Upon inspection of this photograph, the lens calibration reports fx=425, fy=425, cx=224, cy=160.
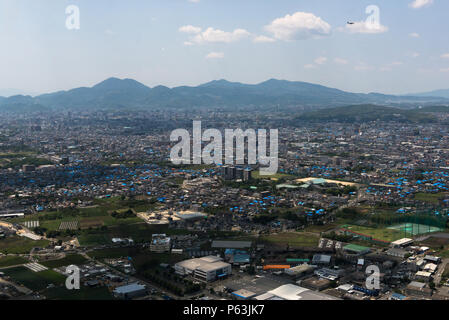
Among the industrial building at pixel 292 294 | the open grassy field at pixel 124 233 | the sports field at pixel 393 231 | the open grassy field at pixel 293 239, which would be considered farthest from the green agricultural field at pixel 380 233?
the open grassy field at pixel 124 233

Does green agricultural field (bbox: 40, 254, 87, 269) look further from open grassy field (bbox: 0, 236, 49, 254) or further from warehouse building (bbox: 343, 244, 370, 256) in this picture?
warehouse building (bbox: 343, 244, 370, 256)

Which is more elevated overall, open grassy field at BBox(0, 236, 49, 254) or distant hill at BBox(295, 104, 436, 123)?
distant hill at BBox(295, 104, 436, 123)

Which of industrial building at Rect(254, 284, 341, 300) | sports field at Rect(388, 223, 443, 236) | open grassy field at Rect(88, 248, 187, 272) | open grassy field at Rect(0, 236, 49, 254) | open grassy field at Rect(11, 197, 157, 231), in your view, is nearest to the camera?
industrial building at Rect(254, 284, 341, 300)

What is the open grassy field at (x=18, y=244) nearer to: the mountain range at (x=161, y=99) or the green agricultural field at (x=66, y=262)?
the green agricultural field at (x=66, y=262)

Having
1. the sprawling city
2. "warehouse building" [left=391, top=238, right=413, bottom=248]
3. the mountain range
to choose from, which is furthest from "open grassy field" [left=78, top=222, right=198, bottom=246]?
the mountain range

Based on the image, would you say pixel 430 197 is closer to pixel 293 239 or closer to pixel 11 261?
pixel 293 239

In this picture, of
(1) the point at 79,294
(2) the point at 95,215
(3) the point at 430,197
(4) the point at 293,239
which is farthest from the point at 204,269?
(3) the point at 430,197
